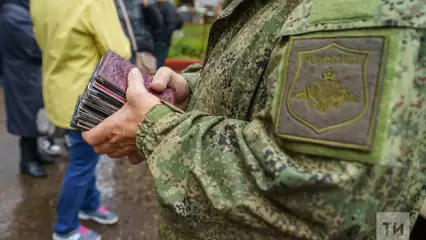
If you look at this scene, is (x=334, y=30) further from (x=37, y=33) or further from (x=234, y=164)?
(x=37, y=33)

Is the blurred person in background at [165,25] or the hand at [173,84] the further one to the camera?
the blurred person in background at [165,25]

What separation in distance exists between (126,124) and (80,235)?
6.98 feet

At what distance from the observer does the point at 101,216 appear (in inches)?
132

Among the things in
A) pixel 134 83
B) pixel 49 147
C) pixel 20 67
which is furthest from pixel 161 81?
pixel 49 147

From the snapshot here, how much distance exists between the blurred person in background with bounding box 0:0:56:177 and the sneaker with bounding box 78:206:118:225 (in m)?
0.94

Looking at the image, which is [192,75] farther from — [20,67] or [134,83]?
[20,67]

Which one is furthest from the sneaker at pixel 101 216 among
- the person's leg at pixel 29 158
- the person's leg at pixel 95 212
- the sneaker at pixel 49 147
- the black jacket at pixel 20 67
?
the sneaker at pixel 49 147

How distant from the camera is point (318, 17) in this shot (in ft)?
2.72

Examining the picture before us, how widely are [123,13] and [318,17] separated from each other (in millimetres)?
2947

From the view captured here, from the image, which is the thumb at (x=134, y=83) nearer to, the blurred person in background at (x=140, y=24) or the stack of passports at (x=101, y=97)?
the stack of passports at (x=101, y=97)

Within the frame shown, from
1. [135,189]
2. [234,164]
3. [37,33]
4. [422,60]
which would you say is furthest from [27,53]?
[422,60]

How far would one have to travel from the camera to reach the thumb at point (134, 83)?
1.21 meters

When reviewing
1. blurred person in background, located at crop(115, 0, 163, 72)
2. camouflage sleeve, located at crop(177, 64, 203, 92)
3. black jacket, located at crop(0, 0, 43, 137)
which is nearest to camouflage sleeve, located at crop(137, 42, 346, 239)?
camouflage sleeve, located at crop(177, 64, 203, 92)

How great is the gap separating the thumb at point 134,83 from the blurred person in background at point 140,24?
2240 millimetres
